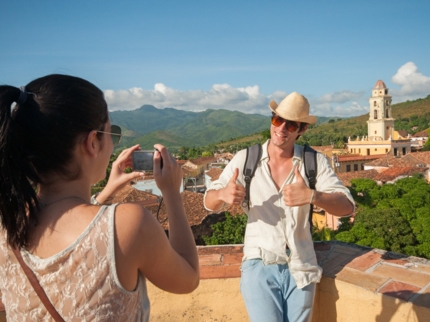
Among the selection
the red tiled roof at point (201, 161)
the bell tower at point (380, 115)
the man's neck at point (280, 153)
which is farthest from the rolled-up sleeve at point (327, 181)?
the bell tower at point (380, 115)

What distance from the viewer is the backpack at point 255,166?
6.95ft

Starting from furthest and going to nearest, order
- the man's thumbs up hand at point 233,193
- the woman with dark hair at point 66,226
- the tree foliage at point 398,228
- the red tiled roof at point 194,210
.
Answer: the red tiled roof at point 194,210 < the tree foliage at point 398,228 < the man's thumbs up hand at point 233,193 < the woman with dark hair at point 66,226

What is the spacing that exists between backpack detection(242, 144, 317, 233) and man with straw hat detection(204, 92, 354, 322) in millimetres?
26

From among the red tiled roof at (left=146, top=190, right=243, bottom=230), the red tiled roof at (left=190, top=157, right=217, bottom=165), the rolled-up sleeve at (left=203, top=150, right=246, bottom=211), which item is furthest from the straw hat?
the red tiled roof at (left=190, top=157, right=217, bottom=165)

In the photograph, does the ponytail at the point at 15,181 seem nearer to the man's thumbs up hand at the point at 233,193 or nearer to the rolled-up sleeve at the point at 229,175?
the man's thumbs up hand at the point at 233,193

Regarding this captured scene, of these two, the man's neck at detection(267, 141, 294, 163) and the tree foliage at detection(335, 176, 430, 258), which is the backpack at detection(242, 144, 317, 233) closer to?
the man's neck at detection(267, 141, 294, 163)

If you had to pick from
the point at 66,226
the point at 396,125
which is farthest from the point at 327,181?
the point at 396,125

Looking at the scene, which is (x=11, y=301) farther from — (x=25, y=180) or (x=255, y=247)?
(x=255, y=247)

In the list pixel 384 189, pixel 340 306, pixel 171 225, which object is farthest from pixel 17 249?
pixel 384 189

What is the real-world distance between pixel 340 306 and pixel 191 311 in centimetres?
89

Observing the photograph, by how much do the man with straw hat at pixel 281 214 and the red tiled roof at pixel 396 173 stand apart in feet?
83.0

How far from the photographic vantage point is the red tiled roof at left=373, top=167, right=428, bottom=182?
83.3 ft

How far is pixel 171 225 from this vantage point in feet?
3.59

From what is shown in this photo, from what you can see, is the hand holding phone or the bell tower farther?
the bell tower
